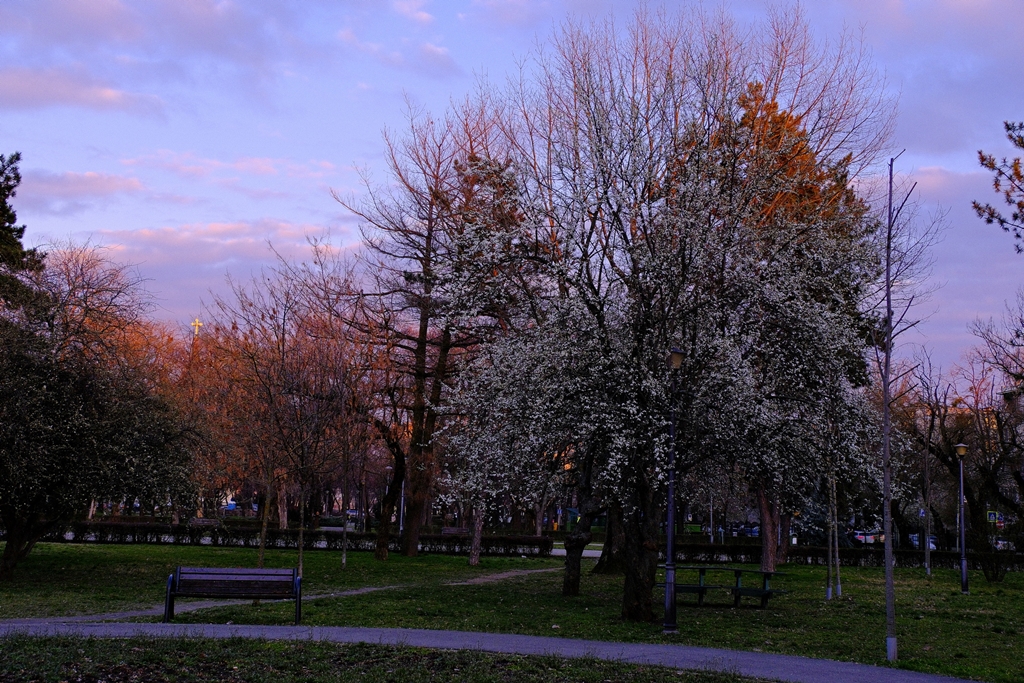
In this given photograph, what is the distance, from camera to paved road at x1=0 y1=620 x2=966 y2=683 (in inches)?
384

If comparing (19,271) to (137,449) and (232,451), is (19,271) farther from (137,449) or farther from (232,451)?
(232,451)

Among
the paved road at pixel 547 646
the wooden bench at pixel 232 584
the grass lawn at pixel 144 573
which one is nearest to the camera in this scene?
the paved road at pixel 547 646

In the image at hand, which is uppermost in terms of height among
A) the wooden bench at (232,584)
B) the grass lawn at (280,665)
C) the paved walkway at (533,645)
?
the wooden bench at (232,584)

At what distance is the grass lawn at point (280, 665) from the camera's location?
8234 millimetres

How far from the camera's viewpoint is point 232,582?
1290cm

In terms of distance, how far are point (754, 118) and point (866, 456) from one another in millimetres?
7286

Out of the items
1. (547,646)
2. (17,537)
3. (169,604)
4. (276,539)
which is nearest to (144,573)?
(17,537)

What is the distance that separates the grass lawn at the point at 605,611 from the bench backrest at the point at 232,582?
0.47 m

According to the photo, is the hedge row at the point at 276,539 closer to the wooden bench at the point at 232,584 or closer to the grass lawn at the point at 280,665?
the wooden bench at the point at 232,584

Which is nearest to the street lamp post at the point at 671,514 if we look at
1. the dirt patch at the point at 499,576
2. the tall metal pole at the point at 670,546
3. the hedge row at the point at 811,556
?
the tall metal pole at the point at 670,546

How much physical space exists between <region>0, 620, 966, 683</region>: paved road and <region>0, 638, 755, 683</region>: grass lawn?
653 mm

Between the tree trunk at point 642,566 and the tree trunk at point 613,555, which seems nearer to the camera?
the tree trunk at point 642,566

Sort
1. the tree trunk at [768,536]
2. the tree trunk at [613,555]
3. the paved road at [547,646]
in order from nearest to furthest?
the paved road at [547,646]
the tree trunk at [613,555]
the tree trunk at [768,536]

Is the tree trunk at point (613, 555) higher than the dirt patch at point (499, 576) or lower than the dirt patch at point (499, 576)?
higher
